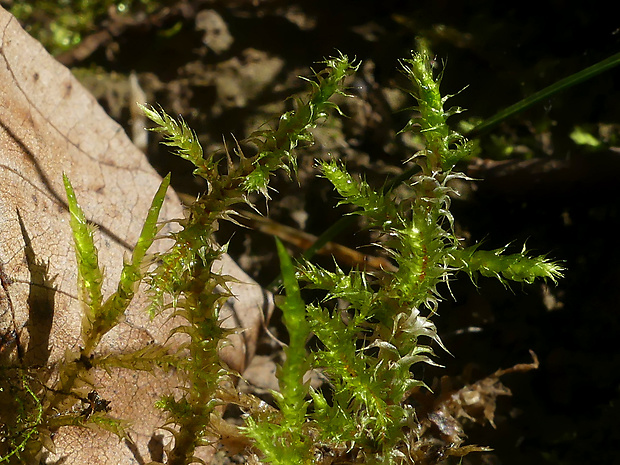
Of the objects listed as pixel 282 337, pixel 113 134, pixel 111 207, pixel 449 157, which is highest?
pixel 449 157

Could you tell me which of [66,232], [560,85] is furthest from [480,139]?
[66,232]

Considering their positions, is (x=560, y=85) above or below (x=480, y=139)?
above

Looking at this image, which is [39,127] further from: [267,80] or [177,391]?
[267,80]

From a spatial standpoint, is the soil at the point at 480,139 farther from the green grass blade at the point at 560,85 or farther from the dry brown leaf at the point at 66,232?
the dry brown leaf at the point at 66,232

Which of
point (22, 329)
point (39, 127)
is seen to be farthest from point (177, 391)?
point (39, 127)

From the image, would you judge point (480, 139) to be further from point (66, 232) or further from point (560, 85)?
point (66, 232)
